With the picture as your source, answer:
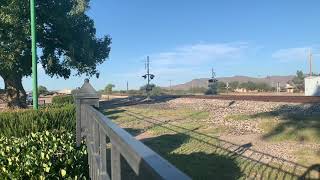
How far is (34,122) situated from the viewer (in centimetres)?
1046

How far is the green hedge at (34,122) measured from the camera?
10.4m

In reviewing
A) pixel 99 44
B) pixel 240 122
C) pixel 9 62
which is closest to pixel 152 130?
pixel 240 122

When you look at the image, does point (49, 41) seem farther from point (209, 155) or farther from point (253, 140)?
point (209, 155)

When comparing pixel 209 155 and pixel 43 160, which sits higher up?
pixel 43 160

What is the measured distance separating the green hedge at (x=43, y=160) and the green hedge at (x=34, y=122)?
2239 mm

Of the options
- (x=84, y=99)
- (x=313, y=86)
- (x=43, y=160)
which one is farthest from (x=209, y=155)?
(x=313, y=86)

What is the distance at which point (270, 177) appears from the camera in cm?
1060

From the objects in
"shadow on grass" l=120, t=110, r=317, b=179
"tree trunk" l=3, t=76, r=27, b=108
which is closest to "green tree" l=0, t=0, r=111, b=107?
"tree trunk" l=3, t=76, r=27, b=108

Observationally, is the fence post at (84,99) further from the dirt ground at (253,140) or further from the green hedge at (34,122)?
the dirt ground at (253,140)

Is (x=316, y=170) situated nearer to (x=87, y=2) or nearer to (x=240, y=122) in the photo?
(x=240, y=122)

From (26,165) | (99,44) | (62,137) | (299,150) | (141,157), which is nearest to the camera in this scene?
(141,157)

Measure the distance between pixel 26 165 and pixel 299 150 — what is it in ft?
33.0

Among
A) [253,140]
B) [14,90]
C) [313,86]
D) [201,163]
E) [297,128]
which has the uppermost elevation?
[313,86]

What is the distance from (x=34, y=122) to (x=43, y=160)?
13.7 feet
